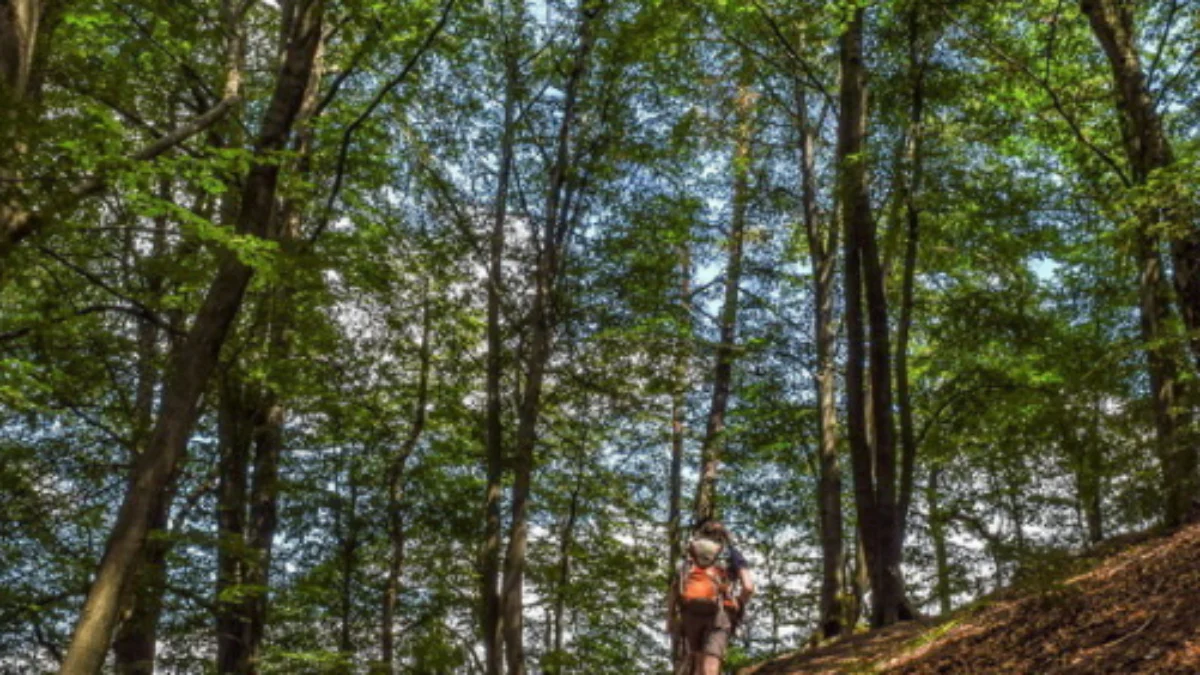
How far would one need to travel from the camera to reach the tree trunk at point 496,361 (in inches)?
469

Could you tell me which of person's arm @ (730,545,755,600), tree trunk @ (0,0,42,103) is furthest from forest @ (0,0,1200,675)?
person's arm @ (730,545,755,600)

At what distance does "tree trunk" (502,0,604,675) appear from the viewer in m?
11.5

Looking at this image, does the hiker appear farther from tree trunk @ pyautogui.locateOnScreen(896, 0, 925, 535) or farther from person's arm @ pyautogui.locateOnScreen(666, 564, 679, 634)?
tree trunk @ pyautogui.locateOnScreen(896, 0, 925, 535)

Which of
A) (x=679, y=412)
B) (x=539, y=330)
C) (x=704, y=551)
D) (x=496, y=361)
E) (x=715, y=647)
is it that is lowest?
(x=715, y=647)

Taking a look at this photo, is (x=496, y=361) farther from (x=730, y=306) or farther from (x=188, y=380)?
(x=730, y=306)

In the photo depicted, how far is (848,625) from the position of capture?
12.7 metres

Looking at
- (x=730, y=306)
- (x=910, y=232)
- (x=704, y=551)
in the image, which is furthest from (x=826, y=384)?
(x=704, y=551)

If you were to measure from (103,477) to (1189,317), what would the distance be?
42.4 feet

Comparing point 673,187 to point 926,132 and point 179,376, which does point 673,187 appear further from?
point 179,376

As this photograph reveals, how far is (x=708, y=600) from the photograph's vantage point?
24.2 feet

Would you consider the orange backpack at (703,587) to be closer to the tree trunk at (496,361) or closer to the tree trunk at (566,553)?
the tree trunk at (496,361)

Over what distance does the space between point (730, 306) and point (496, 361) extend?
20.8ft

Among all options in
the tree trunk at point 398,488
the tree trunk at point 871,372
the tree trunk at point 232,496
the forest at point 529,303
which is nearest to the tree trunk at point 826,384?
the forest at point 529,303

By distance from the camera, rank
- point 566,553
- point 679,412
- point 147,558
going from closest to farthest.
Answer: point 147,558
point 566,553
point 679,412
